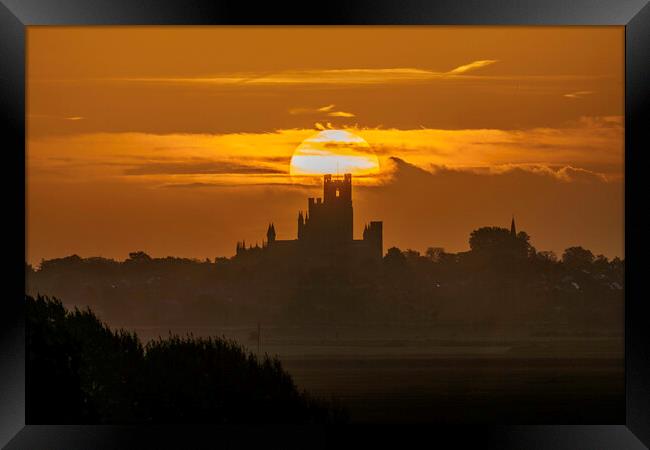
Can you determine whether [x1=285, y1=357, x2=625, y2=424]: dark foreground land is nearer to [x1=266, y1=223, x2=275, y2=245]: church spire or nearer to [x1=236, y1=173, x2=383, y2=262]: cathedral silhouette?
[x1=236, y1=173, x2=383, y2=262]: cathedral silhouette

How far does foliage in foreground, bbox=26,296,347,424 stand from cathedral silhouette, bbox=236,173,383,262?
2.41ft

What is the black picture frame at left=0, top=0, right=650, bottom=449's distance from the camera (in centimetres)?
664

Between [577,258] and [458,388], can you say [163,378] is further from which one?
[577,258]

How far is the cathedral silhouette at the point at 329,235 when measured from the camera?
7605 mm

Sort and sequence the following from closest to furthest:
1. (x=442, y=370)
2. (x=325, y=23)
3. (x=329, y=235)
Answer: (x=325, y=23), (x=442, y=370), (x=329, y=235)

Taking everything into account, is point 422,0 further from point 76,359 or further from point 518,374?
point 76,359

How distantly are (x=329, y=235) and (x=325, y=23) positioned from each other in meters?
1.59

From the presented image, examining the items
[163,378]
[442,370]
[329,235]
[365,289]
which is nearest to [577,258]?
[442,370]

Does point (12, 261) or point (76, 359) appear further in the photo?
point (76, 359)

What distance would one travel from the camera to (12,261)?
676 centimetres

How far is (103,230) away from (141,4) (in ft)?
5.30

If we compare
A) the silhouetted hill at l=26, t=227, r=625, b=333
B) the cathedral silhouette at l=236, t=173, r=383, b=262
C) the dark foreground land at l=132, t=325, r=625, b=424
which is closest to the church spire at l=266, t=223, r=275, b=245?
the cathedral silhouette at l=236, t=173, r=383, b=262

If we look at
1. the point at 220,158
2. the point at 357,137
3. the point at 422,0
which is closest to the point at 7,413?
the point at 220,158

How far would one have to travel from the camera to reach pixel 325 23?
6.67m
